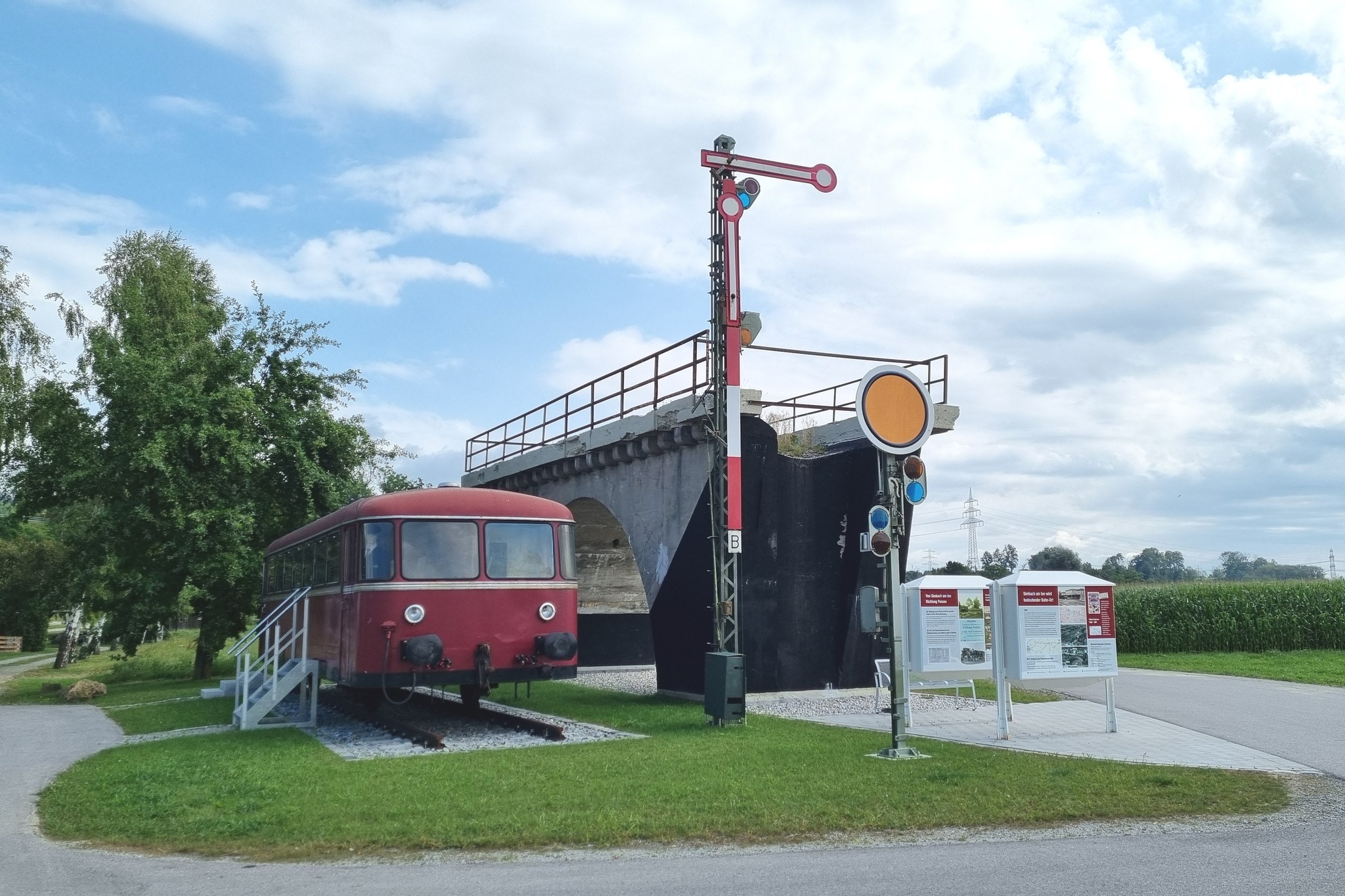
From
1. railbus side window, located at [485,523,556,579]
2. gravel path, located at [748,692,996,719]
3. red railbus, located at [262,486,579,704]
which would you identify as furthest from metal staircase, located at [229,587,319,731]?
gravel path, located at [748,692,996,719]

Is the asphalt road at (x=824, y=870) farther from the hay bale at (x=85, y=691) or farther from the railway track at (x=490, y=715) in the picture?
the hay bale at (x=85, y=691)

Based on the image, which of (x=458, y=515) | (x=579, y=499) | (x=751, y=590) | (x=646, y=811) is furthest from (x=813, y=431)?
(x=646, y=811)

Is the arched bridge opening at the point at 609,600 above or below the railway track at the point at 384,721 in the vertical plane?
above

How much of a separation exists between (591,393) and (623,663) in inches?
298

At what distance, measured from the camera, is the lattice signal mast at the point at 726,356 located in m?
15.4

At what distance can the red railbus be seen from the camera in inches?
547

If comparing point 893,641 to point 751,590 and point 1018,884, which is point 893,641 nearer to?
point 1018,884

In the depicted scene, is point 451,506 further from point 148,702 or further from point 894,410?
point 148,702

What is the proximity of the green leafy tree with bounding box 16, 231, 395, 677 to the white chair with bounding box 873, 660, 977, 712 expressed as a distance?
51.2 feet

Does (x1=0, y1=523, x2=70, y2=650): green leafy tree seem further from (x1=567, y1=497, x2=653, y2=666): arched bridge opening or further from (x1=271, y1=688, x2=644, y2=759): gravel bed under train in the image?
(x1=271, y1=688, x2=644, y2=759): gravel bed under train

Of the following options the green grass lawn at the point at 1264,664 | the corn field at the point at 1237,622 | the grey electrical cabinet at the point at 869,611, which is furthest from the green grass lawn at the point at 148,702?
the corn field at the point at 1237,622

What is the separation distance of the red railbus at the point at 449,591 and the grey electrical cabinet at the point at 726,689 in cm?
198

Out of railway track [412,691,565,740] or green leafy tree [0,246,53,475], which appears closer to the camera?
railway track [412,691,565,740]

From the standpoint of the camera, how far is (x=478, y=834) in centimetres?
795
